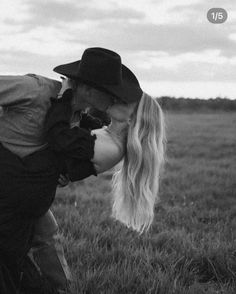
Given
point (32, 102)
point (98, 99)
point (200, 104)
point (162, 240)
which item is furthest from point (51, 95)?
point (200, 104)

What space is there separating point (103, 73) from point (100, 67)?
0.16ft

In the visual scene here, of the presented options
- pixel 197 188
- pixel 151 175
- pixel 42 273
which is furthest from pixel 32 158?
pixel 197 188

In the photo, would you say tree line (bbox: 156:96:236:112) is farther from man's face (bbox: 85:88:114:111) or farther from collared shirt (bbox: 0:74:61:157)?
collared shirt (bbox: 0:74:61:157)

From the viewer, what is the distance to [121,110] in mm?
2879

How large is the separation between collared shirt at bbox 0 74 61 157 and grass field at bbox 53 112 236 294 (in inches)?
43.5

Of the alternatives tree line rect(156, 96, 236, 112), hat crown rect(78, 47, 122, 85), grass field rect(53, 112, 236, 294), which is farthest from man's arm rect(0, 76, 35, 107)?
tree line rect(156, 96, 236, 112)

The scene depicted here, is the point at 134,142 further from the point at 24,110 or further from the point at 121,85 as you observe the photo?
the point at 24,110

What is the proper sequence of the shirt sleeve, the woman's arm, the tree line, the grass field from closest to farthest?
the shirt sleeve < the woman's arm < the grass field < the tree line

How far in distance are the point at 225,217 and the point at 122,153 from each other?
3.14 m

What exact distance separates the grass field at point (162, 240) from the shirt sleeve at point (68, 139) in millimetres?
976

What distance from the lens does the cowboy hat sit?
2789 mm

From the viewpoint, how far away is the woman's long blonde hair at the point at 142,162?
2.91 meters

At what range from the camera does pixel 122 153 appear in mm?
2953

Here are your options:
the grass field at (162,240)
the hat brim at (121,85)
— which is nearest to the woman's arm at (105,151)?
the hat brim at (121,85)
